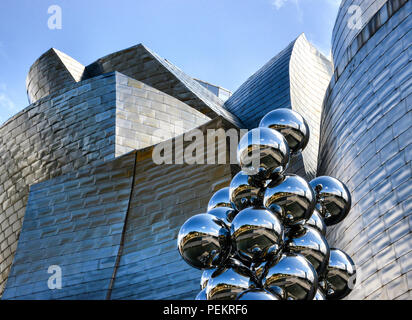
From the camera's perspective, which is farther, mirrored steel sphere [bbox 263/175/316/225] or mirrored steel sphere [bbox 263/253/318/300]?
mirrored steel sphere [bbox 263/175/316/225]

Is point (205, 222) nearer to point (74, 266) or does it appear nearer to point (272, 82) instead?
point (74, 266)

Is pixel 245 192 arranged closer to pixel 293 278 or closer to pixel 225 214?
pixel 225 214

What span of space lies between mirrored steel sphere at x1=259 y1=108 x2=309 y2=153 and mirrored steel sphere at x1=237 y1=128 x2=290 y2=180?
0.40 meters

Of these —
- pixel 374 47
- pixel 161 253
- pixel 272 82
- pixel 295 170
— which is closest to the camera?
pixel 374 47

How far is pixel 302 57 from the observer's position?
16.3m

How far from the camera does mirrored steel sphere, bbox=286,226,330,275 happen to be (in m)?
3.21

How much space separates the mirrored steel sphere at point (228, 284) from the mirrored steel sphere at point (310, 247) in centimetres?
30

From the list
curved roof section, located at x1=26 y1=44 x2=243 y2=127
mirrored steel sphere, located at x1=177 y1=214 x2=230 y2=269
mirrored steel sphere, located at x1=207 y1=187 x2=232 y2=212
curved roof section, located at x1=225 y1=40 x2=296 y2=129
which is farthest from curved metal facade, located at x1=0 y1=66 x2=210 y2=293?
mirrored steel sphere, located at x1=177 y1=214 x2=230 y2=269

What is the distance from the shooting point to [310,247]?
3.22m

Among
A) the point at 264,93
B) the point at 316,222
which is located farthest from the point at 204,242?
the point at 264,93

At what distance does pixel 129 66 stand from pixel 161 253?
7976 mm

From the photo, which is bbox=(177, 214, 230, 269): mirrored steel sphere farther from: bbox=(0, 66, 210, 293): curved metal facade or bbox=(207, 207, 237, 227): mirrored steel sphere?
bbox=(0, 66, 210, 293): curved metal facade

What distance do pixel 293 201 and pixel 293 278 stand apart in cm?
48

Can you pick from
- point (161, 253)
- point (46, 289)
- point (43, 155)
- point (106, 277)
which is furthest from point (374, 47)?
point (43, 155)
